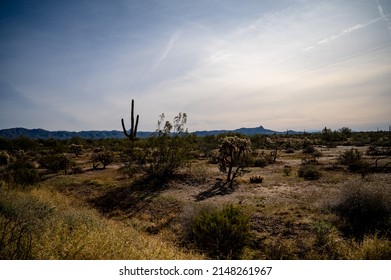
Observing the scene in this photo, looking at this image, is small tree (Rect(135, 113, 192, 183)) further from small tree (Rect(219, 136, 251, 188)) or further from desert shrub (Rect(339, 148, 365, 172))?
desert shrub (Rect(339, 148, 365, 172))

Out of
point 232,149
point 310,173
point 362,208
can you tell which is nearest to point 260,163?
point 310,173

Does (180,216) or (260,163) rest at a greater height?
(260,163)

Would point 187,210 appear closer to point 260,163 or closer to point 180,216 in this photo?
point 180,216

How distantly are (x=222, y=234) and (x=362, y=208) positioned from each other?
5.08 metres

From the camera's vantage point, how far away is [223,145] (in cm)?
1536

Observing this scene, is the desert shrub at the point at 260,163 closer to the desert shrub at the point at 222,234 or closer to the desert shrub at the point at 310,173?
the desert shrub at the point at 310,173

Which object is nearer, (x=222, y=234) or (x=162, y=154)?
(x=222, y=234)

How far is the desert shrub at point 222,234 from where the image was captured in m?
6.75

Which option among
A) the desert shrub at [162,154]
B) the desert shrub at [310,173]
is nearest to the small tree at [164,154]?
the desert shrub at [162,154]

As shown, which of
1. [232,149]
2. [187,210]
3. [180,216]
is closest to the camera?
[187,210]

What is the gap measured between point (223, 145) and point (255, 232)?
767 centimetres

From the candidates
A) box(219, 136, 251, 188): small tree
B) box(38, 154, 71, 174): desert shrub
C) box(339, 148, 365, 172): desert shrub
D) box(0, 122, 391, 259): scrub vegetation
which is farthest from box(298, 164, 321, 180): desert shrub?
box(38, 154, 71, 174): desert shrub

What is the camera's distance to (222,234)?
22.7 ft
